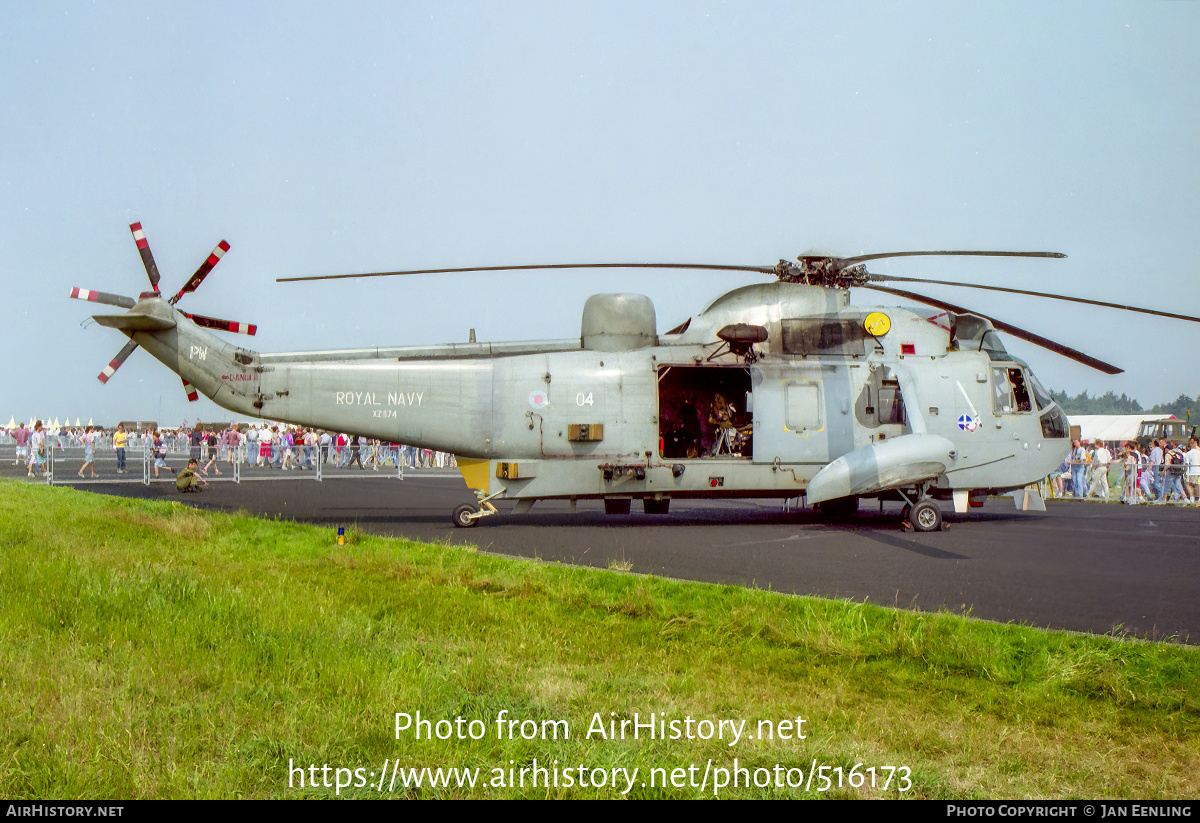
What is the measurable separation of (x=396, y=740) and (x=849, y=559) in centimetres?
819

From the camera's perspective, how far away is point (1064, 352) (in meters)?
14.3

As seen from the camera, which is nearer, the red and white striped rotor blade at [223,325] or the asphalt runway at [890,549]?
the asphalt runway at [890,549]

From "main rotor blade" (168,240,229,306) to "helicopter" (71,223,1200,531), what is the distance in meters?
0.02

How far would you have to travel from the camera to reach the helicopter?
1477cm

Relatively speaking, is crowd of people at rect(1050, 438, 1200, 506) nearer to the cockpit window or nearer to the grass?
the cockpit window

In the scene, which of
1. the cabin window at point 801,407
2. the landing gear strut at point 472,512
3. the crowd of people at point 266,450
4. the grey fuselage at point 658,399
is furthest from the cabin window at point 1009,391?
the crowd of people at point 266,450

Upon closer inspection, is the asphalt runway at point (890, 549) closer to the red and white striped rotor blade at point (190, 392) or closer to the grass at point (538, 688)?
the grass at point (538, 688)

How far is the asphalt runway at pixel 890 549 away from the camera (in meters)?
8.09

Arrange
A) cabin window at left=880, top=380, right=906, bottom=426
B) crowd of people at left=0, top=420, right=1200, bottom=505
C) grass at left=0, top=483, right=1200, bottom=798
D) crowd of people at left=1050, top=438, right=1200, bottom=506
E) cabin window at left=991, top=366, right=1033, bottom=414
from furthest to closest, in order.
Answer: crowd of people at left=0, top=420, right=1200, bottom=505
crowd of people at left=1050, top=438, right=1200, bottom=506
cabin window at left=991, top=366, right=1033, bottom=414
cabin window at left=880, top=380, right=906, bottom=426
grass at left=0, top=483, right=1200, bottom=798

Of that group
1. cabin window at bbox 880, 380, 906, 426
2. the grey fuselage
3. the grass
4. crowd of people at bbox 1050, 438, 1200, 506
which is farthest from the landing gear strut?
crowd of people at bbox 1050, 438, 1200, 506

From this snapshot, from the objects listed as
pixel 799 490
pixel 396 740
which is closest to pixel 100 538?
pixel 396 740

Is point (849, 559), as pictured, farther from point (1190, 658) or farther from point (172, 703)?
point (172, 703)

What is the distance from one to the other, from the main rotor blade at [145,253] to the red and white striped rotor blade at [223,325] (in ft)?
2.80

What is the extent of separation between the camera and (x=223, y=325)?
15219 millimetres
